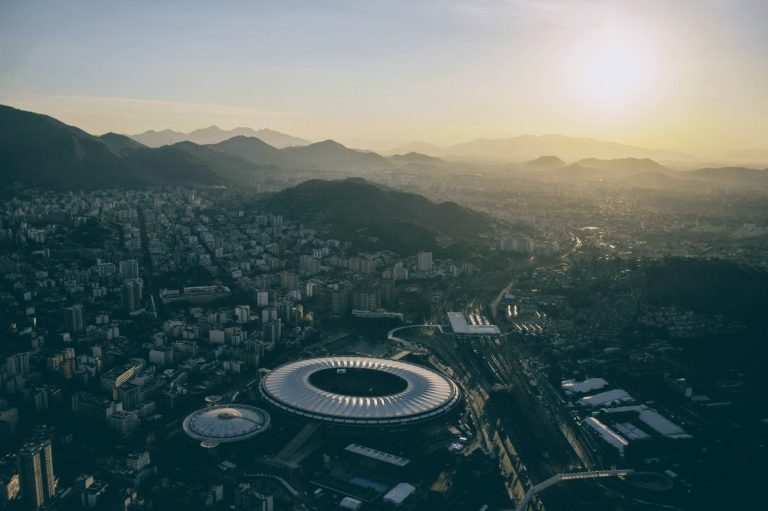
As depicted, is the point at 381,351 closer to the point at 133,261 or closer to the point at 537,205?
the point at 133,261

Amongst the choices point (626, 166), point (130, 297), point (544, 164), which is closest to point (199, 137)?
point (544, 164)

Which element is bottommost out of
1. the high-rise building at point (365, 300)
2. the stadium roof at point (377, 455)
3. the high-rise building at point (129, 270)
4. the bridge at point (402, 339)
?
the bridge at point (402, 339)

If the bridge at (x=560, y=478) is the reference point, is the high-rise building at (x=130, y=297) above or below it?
above

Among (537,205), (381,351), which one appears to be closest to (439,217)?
(537,205)

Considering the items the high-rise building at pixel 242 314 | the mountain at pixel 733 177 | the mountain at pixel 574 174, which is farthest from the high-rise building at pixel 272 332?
the mountain at pixel 733 177

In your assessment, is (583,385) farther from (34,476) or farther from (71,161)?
(71,161)

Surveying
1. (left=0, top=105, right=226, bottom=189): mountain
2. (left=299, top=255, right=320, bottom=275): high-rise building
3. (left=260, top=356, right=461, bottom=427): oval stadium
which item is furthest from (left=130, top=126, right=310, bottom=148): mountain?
(left=260, top=356, right=461, bottom=427): oval stadium

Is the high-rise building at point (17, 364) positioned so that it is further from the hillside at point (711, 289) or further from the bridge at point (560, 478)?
the hillside at point (711, 289)
